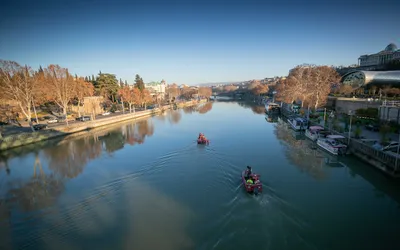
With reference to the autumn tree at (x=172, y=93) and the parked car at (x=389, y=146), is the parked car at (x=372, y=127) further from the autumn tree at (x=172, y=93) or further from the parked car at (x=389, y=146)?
the autumn tree at (x=172, y=93)

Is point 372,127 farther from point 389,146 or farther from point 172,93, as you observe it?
point 172,93

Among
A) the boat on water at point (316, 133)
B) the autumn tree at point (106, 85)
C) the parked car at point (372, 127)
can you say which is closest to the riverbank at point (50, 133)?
the autumn tree at point (106, 85)

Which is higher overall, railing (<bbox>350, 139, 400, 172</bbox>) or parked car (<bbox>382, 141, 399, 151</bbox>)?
parked car (<bbox>382, 141, 399, 151</bbox>)

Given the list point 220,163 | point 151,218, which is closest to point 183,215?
point 151,218

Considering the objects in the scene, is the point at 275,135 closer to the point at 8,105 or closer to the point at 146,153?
the point at 146,153

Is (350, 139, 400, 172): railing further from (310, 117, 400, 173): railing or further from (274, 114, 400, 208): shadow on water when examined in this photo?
(274, 114, 400, 208): shadow on water

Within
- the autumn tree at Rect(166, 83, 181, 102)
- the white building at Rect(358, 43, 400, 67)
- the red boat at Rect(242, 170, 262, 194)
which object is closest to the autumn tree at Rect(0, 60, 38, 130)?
the red boat at Rect(242, 170, 262, 194)
